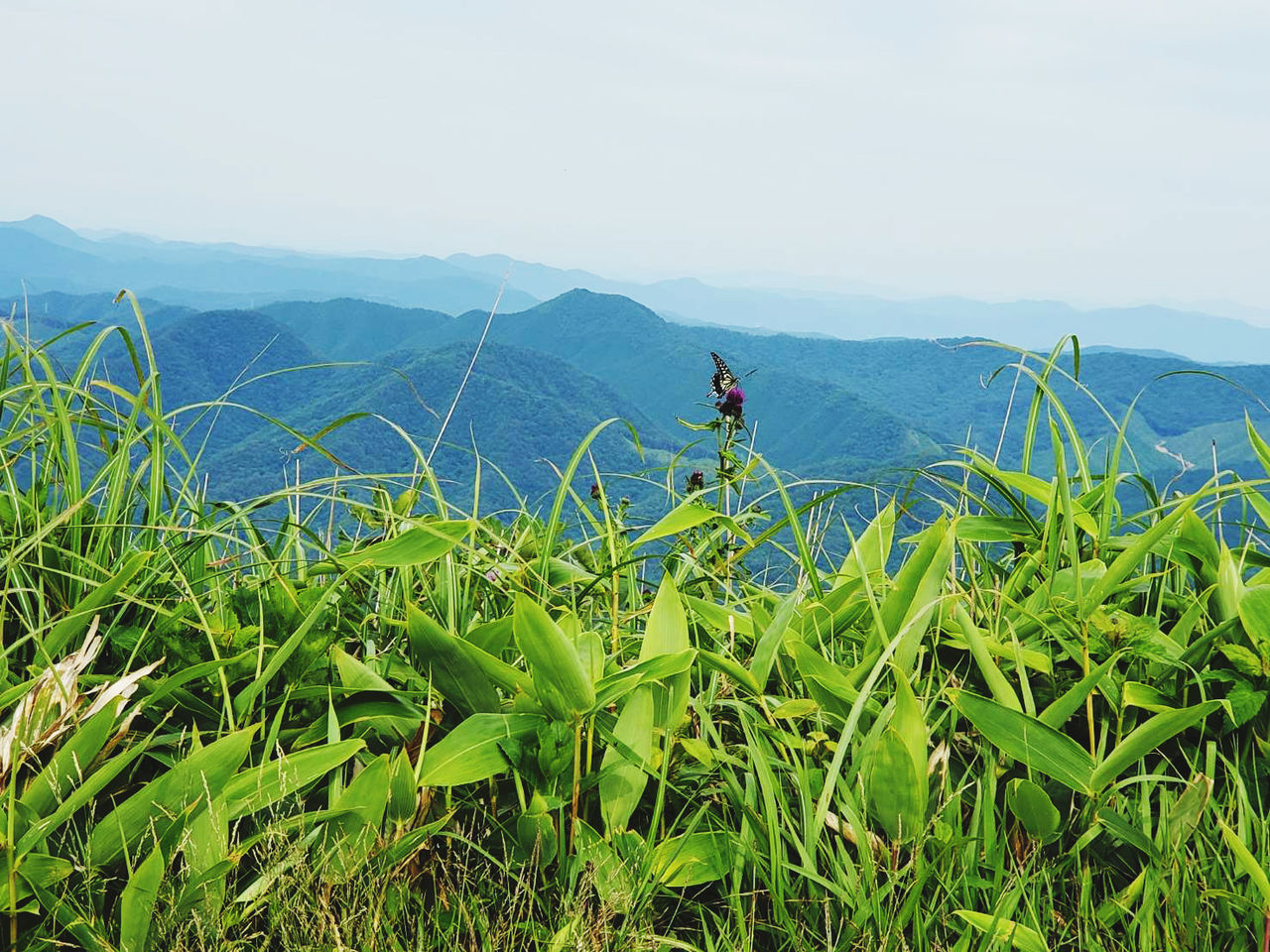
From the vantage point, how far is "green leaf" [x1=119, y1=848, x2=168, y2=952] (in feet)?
3.47

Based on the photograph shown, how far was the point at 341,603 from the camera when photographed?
1614 mm

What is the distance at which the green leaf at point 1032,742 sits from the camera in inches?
48.5

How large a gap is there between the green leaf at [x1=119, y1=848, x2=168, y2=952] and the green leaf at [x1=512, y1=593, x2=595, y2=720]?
1.49 ft

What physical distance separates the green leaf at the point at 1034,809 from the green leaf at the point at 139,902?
1011 mm

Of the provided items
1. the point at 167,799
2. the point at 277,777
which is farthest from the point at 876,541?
the point at 167,799

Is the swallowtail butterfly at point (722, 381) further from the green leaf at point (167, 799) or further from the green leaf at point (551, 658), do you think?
the green leaf at point (167, 799)

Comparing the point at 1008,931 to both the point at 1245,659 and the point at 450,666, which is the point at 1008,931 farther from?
the point at 450,666

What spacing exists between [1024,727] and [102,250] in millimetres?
217617

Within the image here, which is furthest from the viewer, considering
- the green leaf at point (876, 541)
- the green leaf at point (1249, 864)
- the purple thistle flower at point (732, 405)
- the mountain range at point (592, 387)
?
the mountain range at point (592, 387)

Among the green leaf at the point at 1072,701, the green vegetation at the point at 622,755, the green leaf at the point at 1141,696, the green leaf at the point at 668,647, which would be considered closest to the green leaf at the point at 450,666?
the green vegetation at the point at 622,755

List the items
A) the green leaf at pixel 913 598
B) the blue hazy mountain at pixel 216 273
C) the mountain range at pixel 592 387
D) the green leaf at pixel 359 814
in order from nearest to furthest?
the green leaf at pixel 359 814 → the green leaf at pixel 913 598 → the mountain range at pixel 592 387 → the blue hazy mountain at pixel 216 273

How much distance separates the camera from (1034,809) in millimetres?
1220

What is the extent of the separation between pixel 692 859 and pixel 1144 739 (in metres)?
0.59

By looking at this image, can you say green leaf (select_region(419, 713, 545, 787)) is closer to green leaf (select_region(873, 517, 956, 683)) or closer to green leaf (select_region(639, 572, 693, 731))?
green leaf (select_region(639, 572, 693, 731))
